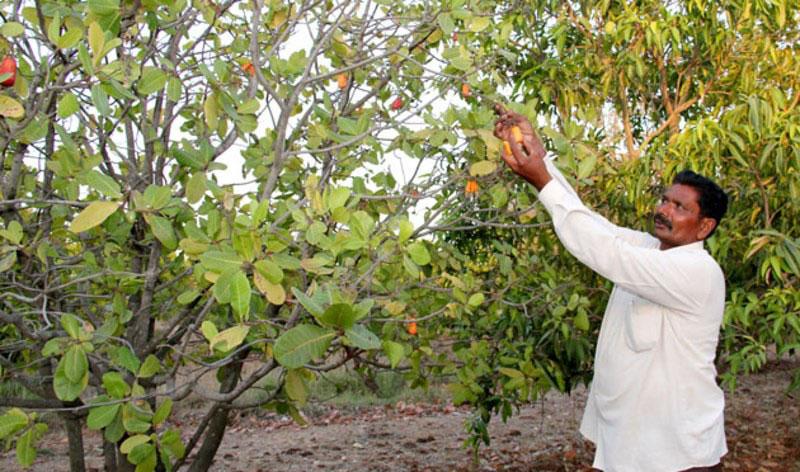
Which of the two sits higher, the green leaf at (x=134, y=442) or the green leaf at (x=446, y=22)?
the green leaf at (x=446, y=22)

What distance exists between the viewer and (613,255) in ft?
6.81

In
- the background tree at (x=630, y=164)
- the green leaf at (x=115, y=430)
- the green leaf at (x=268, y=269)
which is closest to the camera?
the green leaf at (x=268, y=269)

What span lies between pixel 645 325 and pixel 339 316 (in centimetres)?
98

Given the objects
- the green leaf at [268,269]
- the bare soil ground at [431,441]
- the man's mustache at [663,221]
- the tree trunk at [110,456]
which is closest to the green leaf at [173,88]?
the green leaf at [268,269]

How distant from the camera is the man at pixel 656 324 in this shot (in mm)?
2094

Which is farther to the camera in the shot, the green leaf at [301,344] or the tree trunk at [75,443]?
the tree trunk at [75,443]

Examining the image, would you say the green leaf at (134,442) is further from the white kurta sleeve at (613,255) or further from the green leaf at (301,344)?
the white kurta sleeve at (613,255)

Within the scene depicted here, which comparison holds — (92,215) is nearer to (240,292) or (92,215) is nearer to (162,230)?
(162,230)

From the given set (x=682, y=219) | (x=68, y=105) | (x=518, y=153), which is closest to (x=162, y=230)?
(x=68, y=105)

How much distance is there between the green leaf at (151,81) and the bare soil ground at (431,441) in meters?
3.79

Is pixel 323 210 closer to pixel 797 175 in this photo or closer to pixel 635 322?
pixel 635 322

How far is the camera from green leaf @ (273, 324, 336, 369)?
178cm

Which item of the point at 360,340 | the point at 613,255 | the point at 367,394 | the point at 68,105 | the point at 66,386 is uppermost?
the point at 68,105

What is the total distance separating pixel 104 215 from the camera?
2.07m
